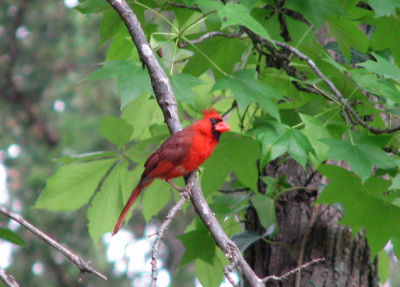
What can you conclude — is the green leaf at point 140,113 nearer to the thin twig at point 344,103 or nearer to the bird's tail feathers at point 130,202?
the bird's tail feathers at point 130,202

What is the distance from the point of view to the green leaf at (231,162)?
2.31 metres

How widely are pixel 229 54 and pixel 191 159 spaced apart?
26.6 inches

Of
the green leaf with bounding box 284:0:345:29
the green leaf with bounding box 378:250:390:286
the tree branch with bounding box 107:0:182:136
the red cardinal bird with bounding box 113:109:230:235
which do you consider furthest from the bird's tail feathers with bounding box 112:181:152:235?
the green leaf with bounding box 378:250:390:286

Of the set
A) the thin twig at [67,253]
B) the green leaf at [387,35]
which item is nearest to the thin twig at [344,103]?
the green leaf at [387,35]

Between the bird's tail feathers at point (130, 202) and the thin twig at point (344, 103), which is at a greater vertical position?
the thin twig at point (344, 103)

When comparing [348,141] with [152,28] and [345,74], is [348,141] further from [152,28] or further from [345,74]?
[152,28]

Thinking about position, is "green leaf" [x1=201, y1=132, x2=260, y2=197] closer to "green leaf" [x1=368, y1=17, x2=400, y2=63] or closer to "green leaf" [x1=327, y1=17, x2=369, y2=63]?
"green leaf" [x1=327, y1=17, x2=369, y2=63]

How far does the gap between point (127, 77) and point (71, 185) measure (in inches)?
37.2

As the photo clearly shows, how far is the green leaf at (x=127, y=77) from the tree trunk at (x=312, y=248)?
1.11m

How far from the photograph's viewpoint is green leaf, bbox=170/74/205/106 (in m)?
2.03

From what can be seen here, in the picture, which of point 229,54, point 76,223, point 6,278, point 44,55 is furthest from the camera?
point 44,55

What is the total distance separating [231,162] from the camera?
2.36 meters

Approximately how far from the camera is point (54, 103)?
8.98m

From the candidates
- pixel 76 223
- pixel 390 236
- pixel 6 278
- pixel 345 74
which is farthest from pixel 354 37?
pixel 76 223
